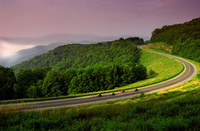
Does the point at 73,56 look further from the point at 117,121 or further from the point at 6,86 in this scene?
the point at 117,121

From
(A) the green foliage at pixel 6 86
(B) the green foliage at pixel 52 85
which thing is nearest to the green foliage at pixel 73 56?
(B) the green foliage at pixel 52 85

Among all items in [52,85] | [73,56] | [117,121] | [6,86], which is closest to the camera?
[117,121]

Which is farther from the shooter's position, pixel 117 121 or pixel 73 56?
pixel 73 56

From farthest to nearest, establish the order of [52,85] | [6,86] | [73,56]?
[73,56], [52,85], [6,86]

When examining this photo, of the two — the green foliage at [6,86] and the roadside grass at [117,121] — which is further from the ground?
the roadside grass at [117,121]

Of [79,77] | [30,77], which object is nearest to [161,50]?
[79,77]

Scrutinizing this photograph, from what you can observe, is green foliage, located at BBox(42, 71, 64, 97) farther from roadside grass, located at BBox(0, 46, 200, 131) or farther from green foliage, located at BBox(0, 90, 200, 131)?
green foliage, located at BBox(0, 90, 200, 131)

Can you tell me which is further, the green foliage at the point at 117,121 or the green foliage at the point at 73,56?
the green foliage at the point at 73,56

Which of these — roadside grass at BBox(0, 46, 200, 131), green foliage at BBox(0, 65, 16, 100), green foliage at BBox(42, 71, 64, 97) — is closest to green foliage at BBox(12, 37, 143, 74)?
green foliage at BBox(42, 71, 64, 97)

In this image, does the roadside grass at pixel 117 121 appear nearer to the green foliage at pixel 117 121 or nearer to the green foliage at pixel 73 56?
the green foliage at pixel 117 121

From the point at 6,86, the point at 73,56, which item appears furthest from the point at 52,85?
the point at 73,56

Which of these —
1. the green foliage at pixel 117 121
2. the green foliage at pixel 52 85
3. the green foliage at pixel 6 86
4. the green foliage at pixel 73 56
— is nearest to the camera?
the green foliage at pixel 117 121

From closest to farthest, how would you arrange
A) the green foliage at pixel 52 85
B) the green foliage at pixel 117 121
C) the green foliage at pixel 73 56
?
the green foliage at pixel 117 121 → the green foliage at pixel 52 85 → the green foliage at pixel 73 56

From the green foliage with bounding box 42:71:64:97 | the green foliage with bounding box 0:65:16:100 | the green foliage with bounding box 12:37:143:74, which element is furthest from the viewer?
the green foliage with bounding box 12:37:143:74
